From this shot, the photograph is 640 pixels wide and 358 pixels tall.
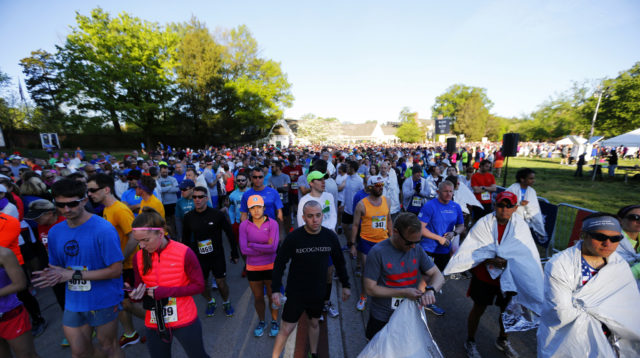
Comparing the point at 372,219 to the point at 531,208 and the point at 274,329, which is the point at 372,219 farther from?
the point at 531,208

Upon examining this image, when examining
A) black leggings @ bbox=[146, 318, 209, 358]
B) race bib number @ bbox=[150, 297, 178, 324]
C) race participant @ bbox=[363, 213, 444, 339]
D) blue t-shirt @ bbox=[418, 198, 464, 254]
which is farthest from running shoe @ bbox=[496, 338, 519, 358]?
race bib number @ bbox=[150, 297, 178, 324]

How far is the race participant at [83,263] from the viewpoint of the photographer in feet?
7.63

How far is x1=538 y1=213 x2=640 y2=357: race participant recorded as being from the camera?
6.77ft

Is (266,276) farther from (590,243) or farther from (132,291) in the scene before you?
(590,243)

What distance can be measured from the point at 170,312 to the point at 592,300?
145 inches

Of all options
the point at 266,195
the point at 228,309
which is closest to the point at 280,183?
the point at 266,195

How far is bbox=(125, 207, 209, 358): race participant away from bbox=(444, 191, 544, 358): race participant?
300 centimetres

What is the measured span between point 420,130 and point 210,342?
7373cm

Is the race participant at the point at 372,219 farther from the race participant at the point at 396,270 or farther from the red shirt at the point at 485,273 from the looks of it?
the race participant at the point at 396,270

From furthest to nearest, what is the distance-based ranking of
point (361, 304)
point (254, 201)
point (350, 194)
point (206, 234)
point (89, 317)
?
point (350, 194), point (361, 304), point (206, 234), point (254, 201), point (89, 317)

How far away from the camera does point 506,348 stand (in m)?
3.19

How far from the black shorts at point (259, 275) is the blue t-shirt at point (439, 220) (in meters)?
2.43

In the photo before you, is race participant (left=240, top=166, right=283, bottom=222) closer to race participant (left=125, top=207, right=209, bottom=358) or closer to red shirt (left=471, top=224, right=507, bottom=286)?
race participant (left=125, top=207, right=209, bottom=358)

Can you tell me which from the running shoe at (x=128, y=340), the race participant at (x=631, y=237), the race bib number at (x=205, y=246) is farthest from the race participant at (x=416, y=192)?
the running shoe at (x=128, y=340)
